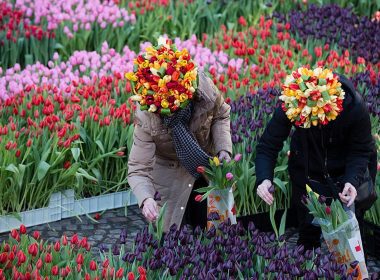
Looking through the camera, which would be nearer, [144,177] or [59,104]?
[144,177]

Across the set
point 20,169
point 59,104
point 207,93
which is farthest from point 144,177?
point 59,104

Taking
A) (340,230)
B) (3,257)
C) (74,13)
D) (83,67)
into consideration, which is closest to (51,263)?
(3,257)

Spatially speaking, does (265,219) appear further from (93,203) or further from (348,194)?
(348,194)

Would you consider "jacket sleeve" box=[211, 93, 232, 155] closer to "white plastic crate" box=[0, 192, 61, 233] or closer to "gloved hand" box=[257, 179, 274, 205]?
"gloved hand" box=[257, 179, 274, 205]

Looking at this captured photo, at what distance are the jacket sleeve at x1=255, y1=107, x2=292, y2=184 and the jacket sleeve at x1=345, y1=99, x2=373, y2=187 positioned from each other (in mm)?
317

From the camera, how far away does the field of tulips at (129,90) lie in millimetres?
4000

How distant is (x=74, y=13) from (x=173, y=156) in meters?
4.46

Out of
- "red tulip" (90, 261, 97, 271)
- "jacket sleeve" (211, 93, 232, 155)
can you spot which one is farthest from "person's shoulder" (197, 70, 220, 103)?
"red tulip" (90, 261, 97, 271)

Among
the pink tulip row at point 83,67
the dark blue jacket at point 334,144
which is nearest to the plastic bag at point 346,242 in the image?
the dark blue jacket at point 334,144

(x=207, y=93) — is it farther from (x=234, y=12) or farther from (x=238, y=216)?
(x=234, y=12)

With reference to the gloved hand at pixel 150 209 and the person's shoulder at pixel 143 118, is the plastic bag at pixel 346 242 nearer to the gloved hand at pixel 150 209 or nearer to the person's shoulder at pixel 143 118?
the gloved hand at pixel 150 209

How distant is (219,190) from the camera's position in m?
4.53

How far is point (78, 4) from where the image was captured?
8969mm

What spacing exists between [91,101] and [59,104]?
242 millimetres
